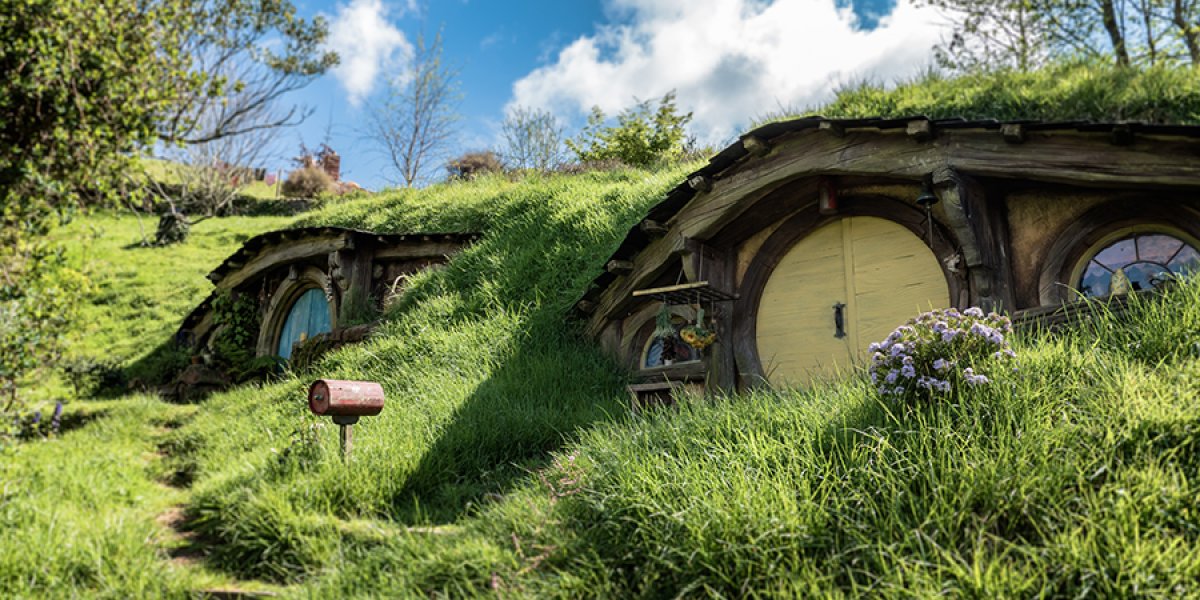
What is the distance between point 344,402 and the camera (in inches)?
239

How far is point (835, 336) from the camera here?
716cm

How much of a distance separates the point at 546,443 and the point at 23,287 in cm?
512

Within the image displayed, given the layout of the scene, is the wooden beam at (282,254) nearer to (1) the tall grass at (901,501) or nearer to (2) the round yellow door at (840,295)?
(2) the round yellow door at (840,295)

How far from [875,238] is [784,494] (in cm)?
392

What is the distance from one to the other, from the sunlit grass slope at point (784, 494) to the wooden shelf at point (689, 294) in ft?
4.30

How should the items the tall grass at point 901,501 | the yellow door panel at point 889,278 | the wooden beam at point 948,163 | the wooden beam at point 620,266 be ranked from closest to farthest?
the tall grass at point 901,501 → the wooden beam at point 948,163 → the yellow door panel at point 889,278 → the wooden beam at point 620,266

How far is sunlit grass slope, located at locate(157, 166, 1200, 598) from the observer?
321 centimetres

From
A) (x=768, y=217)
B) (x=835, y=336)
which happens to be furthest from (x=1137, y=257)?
(x=768, y=217)

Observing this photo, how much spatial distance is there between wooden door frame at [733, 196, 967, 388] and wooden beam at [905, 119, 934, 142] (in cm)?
68

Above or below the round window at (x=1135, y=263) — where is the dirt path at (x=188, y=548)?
below

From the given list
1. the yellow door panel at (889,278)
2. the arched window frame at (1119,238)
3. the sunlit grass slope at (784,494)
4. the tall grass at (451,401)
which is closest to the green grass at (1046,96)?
the tall grass at (451,401)

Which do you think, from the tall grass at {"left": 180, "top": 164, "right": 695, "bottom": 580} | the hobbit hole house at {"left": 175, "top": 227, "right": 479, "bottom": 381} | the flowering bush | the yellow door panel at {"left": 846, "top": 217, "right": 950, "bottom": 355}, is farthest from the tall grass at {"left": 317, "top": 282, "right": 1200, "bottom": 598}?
the hobbit hole house at {"left": 175, "top": 227, "right": 479, "bottom": 381}

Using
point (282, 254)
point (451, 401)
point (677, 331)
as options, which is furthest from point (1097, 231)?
point (282, 254)

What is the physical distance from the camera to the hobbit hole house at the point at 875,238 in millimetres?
5770
